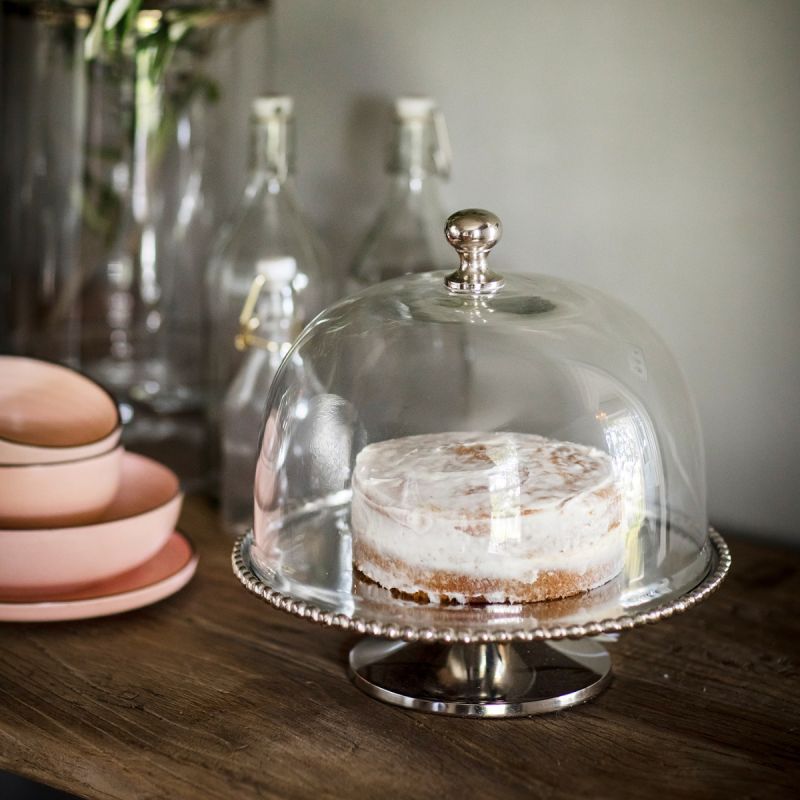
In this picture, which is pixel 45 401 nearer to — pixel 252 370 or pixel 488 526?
pixel 252 370

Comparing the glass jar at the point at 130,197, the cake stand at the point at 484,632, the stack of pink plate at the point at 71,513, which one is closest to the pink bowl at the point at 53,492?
the stack of pink plate at the point at 71,513

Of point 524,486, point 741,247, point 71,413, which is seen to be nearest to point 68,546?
point 71,413

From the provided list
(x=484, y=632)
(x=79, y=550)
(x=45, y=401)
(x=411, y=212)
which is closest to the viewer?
(x=484, y=632)

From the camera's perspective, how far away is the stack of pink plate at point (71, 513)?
746mm

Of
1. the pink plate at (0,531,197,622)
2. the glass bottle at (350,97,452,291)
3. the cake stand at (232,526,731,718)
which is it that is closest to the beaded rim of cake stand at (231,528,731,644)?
the cake stand at (232,526,731,718)

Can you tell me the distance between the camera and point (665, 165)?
3.02ft

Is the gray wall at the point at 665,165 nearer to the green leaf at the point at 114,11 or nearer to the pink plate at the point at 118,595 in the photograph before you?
the green leaf at the point at 114,11

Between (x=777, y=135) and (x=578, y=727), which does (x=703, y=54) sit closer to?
(x=777, y=135)

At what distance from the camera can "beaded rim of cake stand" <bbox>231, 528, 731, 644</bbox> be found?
1.91 ft

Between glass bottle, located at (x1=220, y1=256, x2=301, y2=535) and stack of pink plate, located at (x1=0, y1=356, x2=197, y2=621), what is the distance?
0.08 meters

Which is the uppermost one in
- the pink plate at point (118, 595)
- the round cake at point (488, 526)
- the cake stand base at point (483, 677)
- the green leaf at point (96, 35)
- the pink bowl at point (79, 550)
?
the green leaf at point (96, 35)

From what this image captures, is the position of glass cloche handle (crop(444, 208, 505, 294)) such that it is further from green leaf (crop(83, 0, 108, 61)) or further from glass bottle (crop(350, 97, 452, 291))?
green leaf (crop(83, 0, 108, 61))

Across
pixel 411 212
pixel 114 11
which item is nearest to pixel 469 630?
pixel 411 212

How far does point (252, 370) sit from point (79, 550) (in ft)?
0.74
